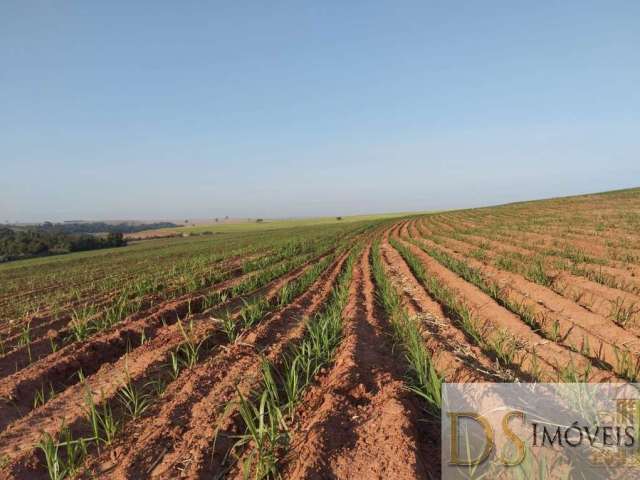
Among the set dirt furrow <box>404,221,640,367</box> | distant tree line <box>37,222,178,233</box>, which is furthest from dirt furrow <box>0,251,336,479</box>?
distant tree line <box>37,222,178,233</box>

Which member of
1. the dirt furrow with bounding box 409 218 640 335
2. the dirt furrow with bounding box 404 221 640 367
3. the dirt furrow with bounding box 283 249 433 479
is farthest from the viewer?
the dirt furrow with bounding box 409 218 640 335

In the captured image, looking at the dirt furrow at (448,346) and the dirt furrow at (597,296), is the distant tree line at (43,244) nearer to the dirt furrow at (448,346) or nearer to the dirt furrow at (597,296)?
the dirt furrow at (448,346)

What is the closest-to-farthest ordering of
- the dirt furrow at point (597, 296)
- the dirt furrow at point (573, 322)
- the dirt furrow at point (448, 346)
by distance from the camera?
1. the dirt furrow at point (448, 346)
2. the dirt furrow at point (573, 322)
3. the dirt furrow at point (597, 296)

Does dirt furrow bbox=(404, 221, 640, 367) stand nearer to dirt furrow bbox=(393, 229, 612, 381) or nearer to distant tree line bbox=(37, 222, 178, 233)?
dirt furrow bbox=(393, 229, 612, 381)

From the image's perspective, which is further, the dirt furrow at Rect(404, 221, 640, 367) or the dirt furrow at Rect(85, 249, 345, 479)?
the dirt furrow at Rect(404, 221, 640, 367)

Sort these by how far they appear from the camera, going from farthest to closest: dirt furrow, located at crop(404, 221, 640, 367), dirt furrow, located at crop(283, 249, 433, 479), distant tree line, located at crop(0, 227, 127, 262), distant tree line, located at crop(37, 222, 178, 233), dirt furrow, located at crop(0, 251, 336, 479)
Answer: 1. distant tree line, located at crop(37, 222, 178, 233)
2. distant tree line, located at crop(0, 227, 127, 262)
3. dirt furrow, located at crop(404, 221, 640, 367)
4. dirt furrow, located at crop(0, 251, 336, 479)
5. dirt furrow, located at crop(283, 249, 433, 479)

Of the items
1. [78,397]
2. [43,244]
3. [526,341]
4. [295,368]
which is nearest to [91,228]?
[43,244]

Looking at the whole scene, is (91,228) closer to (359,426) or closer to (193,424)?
(193,424)

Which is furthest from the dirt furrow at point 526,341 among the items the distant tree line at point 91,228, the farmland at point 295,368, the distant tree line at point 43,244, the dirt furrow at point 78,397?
the distant tree line at point 91,228

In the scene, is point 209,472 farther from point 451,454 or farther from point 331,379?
point 451,454

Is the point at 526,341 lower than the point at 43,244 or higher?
lower

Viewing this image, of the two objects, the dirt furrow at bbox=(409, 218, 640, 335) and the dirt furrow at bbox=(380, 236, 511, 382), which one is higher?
the dirt furrow at bbox=(409, 218, 640, 335)

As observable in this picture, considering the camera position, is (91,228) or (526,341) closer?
(526,341)

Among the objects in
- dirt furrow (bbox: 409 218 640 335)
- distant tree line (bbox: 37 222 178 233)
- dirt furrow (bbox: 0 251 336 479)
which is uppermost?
distant tree line (bbox: 37 222 178 233)
